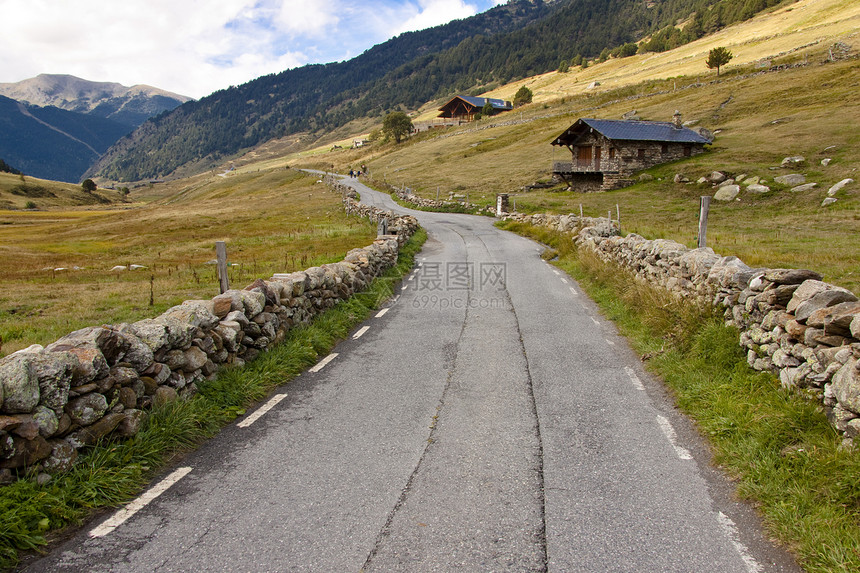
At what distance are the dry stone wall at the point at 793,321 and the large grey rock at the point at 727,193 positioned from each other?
27.5 metres

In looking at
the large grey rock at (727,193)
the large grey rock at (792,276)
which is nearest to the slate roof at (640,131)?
the large grey rock at (727,193)

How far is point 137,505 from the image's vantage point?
443 centimetres

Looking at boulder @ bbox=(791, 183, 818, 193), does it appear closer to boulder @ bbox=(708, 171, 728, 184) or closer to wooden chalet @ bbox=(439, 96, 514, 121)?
boulder @ bbox=(708, 171, 728, 184)

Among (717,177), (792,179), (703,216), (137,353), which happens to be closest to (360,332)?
(137,353)

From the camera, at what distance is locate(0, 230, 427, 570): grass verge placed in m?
3.94

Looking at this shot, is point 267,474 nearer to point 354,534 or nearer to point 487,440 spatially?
point 354,534

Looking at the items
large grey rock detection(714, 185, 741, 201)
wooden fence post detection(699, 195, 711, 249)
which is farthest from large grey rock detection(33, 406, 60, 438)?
large grey rock detection(714, 185, 741, 201)

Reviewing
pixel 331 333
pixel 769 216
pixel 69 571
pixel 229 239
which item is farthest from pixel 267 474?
pixel 769 216

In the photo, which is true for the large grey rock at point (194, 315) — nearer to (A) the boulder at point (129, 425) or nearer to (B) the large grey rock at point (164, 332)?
(B) the large grey rock at point (164, 332)

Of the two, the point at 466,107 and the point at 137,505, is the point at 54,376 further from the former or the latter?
the point at 466,107

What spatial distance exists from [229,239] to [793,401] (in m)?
30.7

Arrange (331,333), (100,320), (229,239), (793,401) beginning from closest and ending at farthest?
(793,401)
(331,333)
(100,320)
(229,239)

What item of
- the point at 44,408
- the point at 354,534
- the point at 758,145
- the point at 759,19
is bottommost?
the point at 354,534

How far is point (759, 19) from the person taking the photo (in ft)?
431
